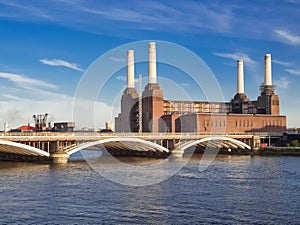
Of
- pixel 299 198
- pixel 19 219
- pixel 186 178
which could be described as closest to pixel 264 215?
pixel 299 198

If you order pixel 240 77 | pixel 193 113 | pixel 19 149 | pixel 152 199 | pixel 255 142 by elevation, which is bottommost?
pixel 152 199

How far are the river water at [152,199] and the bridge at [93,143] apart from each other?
6907 mm

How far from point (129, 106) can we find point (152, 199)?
71.2 m

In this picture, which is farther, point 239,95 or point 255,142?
point 239,95

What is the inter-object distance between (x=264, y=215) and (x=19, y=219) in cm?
1313

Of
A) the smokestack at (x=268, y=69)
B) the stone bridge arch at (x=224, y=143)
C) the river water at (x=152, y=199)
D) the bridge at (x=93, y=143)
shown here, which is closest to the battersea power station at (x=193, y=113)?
the smokestack at (x=268, y=69)

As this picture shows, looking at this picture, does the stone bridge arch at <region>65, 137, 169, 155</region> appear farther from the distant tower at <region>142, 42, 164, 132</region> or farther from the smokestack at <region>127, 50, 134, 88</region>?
the smokestack at <region>127, 50, 134, 88</region>

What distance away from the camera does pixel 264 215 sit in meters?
25.6

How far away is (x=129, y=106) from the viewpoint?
333ft

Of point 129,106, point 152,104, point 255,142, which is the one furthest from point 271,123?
point 129,106

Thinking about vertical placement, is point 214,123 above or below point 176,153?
above

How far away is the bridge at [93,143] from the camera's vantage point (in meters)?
51.7

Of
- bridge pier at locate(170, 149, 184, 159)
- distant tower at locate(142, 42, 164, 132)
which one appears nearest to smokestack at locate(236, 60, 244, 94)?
distant tower at locate(142, 42, 164, 132)

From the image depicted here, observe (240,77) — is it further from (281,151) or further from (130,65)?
(281,151)
